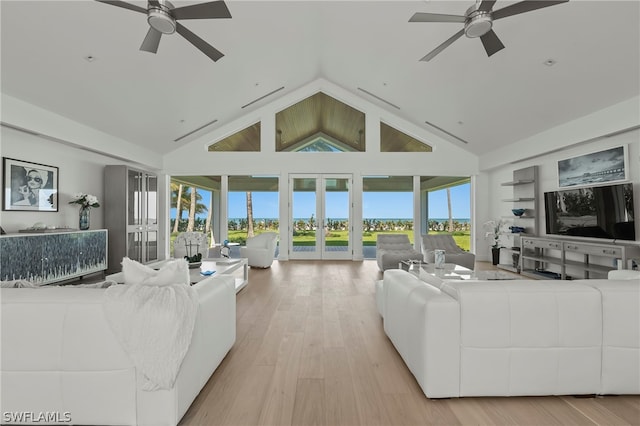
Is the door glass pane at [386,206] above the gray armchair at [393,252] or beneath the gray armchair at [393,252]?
above

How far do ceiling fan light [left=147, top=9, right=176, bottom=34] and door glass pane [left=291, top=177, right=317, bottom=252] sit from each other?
551 cm

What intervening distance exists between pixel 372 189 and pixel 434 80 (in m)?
3.24

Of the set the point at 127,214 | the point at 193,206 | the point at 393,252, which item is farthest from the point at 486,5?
the point at 193,206

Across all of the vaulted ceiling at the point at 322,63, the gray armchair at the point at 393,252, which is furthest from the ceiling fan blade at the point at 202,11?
the gray armchair at the point at 393,252

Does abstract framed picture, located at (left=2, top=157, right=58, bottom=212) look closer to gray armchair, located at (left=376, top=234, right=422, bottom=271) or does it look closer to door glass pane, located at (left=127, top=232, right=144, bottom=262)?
door glass pane, located at (left=127, top=232, right=144, bottom=262)

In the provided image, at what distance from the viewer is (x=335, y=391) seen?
2.11 meters

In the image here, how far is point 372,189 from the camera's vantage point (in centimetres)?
838

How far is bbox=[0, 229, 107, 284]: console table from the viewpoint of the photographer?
161 inches

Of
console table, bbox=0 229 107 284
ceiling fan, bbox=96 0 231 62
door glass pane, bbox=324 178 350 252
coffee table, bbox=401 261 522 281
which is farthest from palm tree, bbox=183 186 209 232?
coffee table, bbox=401 261 522 281

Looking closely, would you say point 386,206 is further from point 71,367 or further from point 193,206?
point 71,367

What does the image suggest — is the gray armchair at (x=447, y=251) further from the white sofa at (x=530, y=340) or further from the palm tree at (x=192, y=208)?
A: the palm tree at (x=192, y=208)

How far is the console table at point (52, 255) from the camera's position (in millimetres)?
4082

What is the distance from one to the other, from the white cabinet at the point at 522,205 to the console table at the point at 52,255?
24.4 feet

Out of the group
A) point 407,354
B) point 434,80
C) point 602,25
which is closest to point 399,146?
point 434,80
